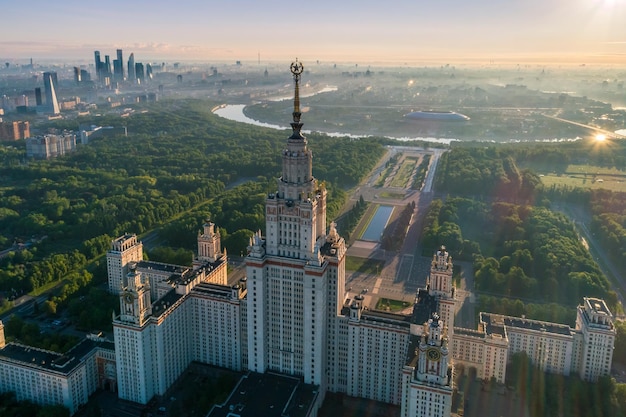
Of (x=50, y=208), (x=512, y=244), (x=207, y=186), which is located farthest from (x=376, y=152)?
(x=50, y=208)

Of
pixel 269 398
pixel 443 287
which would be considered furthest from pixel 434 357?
pixel 269 398

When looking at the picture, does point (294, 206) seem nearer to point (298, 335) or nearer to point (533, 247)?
point (298, 335)

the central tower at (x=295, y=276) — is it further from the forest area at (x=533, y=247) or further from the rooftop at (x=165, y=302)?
the forest area at (x=533, y=247)

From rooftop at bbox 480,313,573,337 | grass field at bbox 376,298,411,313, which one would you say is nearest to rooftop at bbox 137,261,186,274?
grass field at bbox 376,298,411,313

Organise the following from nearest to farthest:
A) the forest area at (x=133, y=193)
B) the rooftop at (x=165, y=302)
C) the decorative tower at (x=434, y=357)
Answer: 1. the decorative tower at (x=434, y=357)
2. the rooftop at (x=165, y=302)
3. the forest area at (x=133, y=193)

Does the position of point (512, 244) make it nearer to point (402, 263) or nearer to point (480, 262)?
point (480, 262)

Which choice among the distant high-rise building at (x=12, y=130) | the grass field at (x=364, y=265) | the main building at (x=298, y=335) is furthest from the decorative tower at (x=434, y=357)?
the distant high-rise building at (x=12, y=130)
